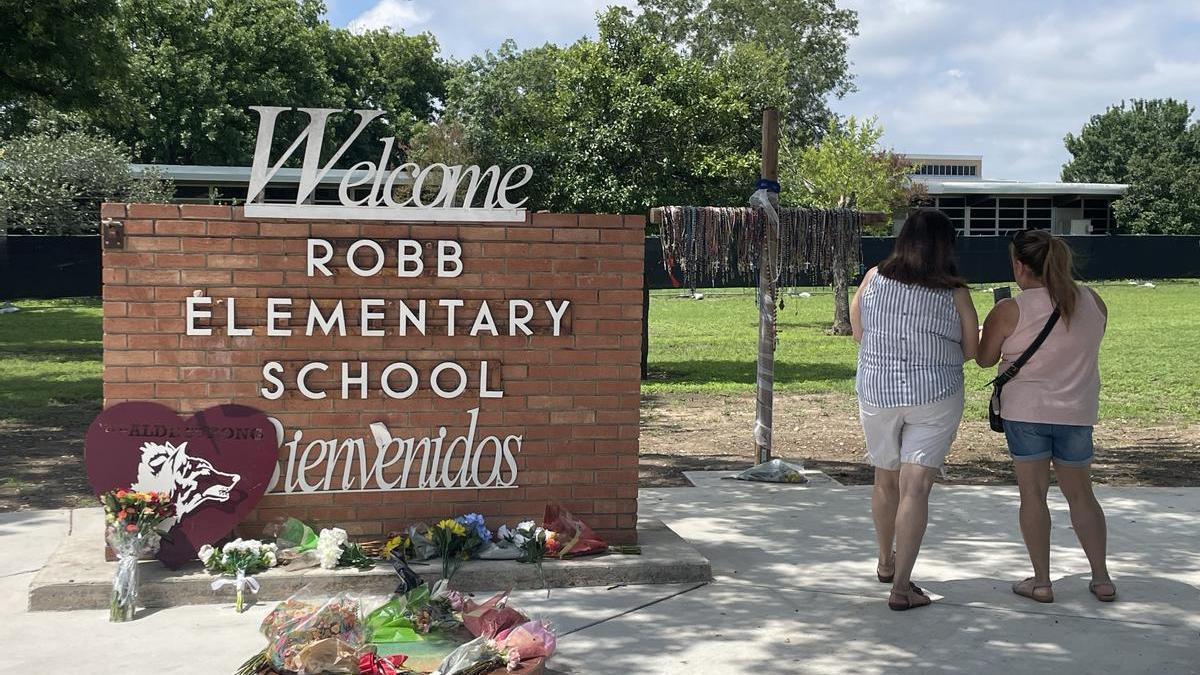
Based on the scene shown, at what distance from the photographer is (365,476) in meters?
5.66

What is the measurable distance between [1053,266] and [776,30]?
46350 millimetres

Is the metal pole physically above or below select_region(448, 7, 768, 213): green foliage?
below

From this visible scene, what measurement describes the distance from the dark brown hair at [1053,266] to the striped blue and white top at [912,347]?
41 centimetres

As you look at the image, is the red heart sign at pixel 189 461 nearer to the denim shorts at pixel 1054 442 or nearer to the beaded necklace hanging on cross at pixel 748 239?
the denim shorts at pixel 1054 442

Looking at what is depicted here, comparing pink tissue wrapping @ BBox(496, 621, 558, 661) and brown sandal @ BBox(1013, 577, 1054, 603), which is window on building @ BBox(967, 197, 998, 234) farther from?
pink tissue wrapping @ BBox(496, 621, 558, 661)

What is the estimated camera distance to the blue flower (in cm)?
554

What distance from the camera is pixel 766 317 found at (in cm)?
848

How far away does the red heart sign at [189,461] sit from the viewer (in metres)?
5.34

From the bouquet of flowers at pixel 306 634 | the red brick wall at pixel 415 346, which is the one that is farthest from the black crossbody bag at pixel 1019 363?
the bouquet of flowers at pixel 306 634

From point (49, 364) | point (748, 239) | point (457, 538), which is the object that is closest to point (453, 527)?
point (457, 538)

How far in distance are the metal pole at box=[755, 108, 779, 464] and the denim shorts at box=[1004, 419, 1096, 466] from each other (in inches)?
128

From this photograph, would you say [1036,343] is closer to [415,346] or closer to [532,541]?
[532,541]

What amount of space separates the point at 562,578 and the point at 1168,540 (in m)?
3.39

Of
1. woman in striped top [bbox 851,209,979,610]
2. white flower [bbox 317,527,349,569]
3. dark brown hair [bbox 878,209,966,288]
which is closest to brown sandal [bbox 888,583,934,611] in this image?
woman in striped top [bbox 851,209,979,610]
